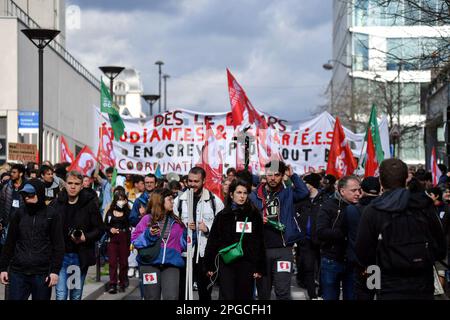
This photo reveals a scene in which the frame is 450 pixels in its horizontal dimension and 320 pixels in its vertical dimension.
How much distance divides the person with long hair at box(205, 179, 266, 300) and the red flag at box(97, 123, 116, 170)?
9240mm

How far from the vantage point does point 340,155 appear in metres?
18.2

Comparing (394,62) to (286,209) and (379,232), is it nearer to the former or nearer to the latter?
(286,209)

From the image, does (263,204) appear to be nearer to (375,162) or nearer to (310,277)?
(310,277)

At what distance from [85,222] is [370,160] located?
20.6 ft

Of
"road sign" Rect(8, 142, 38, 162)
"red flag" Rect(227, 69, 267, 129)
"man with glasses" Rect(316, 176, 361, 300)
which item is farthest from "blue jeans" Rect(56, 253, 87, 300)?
"road sign" Rect(8, 142, 38, 162)

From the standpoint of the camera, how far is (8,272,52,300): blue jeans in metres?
10.1

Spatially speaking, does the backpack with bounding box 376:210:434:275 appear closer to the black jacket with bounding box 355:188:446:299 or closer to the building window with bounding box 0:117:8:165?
the black jacket with bounding box 355:188:446:299

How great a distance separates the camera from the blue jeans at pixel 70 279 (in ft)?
36.6

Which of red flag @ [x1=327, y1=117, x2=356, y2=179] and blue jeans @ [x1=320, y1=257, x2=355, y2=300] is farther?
red flag @ [x1=327, y1=117, x2=356, y2=179]

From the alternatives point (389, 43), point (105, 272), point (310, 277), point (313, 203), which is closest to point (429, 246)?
point (313, 203)

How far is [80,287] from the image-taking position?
37.0 ft

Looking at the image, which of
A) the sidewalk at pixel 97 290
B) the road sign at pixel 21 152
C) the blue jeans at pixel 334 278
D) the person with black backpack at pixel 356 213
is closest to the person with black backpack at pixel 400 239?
the person with black backpack at pixel 356 213

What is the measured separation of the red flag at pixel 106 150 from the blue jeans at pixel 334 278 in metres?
9.19

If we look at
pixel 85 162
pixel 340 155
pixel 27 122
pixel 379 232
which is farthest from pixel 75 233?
pixel 27 122
